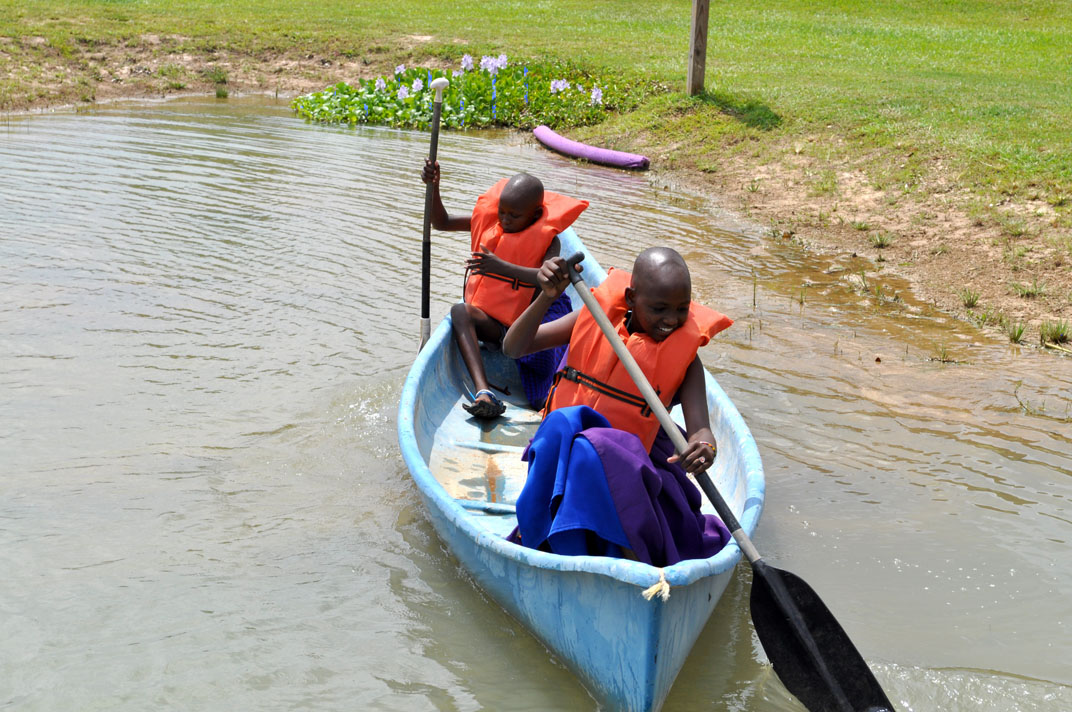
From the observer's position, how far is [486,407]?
536cm

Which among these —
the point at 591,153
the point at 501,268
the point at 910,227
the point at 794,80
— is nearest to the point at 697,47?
the point at 794,80

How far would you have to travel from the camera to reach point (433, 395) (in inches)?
212

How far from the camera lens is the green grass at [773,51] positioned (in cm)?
1070

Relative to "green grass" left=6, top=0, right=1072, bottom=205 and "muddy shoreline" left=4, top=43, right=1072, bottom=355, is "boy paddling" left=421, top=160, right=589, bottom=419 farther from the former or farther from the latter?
"green grass" left=6, top=0, right=1072, bottom=205

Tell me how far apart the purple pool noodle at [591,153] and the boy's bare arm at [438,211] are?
6.48 m

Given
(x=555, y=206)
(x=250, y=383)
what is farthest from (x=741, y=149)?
(x=250, y=383)

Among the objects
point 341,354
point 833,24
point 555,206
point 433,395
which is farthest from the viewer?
point 833,24

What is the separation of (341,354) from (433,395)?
1.48 metres

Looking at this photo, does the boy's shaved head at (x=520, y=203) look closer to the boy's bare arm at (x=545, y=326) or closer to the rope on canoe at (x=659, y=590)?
the boy's bare arm at (x=545, y=326)

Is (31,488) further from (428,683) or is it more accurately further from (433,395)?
(428,683)

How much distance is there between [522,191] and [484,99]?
10.6 m

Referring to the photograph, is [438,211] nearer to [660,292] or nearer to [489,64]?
[660,292]

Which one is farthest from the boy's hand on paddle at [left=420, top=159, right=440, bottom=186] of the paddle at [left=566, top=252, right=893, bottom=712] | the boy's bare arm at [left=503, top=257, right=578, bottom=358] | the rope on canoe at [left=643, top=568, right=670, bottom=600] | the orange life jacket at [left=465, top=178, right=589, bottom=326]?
the rope on canoe at [left=643, top=568, right=670, bottom=600]

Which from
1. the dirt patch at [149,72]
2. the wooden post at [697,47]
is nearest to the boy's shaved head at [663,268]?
the wooden post at [697,47]
